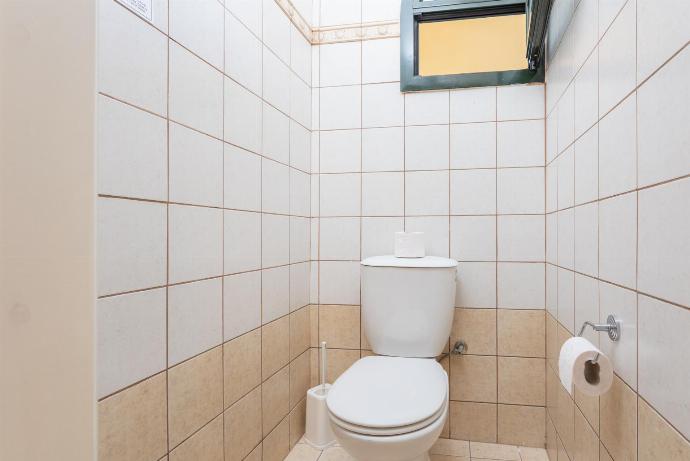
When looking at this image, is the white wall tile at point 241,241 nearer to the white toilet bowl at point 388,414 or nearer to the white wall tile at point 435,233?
the white toilet bowl at point 388,414

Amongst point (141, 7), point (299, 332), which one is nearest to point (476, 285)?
point (299, 332)

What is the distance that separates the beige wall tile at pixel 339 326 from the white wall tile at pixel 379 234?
0.28 meters

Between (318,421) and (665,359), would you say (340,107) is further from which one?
(665,359)

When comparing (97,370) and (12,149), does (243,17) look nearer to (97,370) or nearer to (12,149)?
(12,149)

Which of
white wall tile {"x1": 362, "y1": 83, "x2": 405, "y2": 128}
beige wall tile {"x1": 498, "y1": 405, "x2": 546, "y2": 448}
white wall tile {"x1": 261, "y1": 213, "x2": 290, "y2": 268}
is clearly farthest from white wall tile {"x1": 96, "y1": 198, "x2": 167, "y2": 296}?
beige wall tile {"x1": 498, "y1": 405, "x2": 546, "y2": 448}

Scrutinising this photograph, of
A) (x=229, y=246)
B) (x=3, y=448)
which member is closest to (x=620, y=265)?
(x=229, y=246)

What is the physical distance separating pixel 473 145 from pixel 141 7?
1.40m

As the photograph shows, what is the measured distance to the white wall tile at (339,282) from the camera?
6.66 ft

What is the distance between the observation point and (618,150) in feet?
3.13

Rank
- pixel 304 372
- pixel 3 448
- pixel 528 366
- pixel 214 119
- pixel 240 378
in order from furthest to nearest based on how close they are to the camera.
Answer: pixel 304 372 → pixel 528 366 → pixel 240 378 → pixel 214 119 → pixel 3 448

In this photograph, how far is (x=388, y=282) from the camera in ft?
5.68

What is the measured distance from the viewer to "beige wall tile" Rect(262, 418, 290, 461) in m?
1.61

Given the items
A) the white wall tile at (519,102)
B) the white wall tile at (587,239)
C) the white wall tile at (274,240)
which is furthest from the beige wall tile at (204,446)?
the white wall tile at (519,102)

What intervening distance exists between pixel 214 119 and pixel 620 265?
3.68ft
